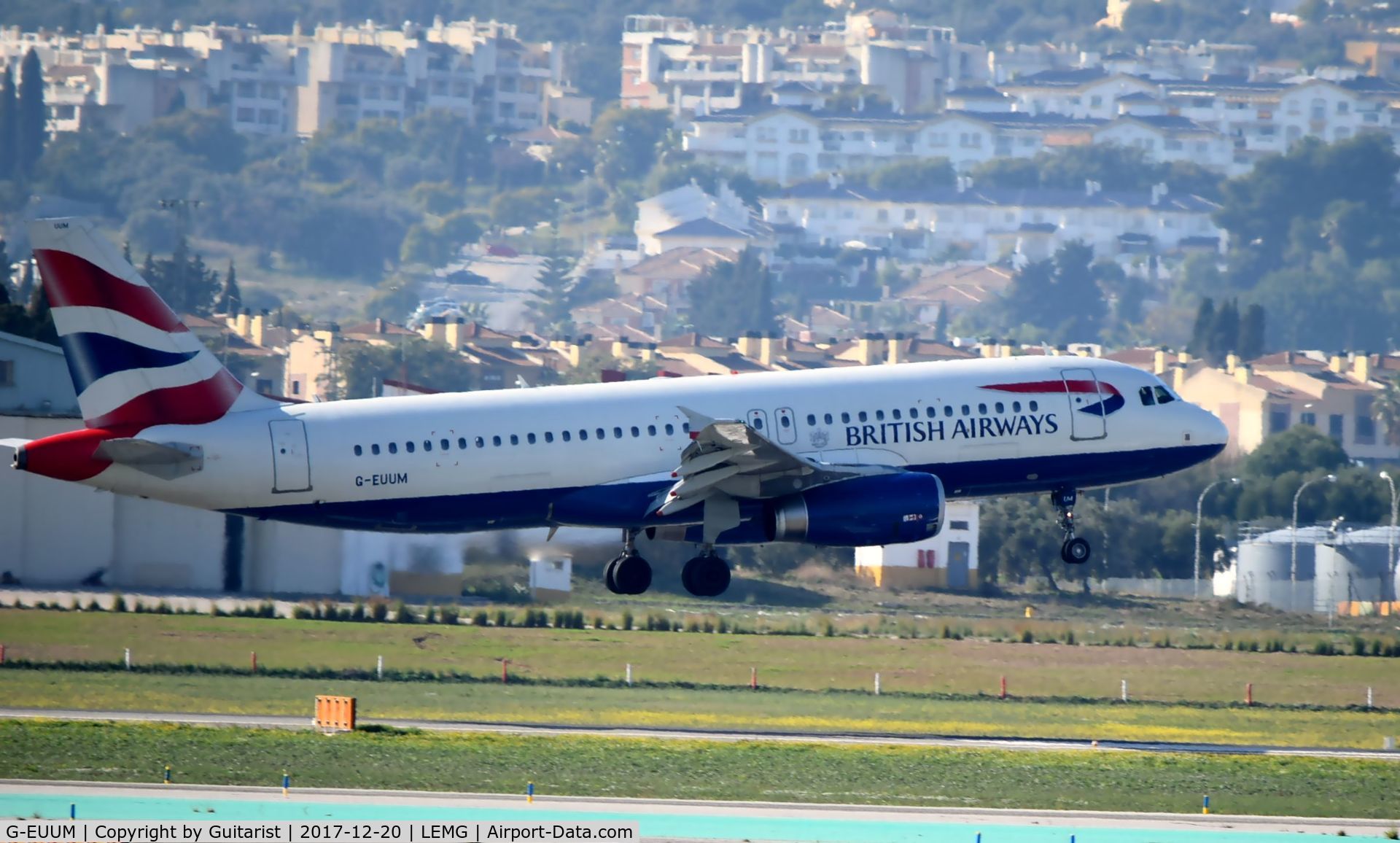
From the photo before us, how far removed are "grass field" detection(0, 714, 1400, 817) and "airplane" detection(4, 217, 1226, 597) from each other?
5112mm

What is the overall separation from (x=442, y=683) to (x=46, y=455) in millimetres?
16135

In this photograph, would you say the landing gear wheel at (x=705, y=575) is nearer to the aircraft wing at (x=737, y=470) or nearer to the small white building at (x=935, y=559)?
the aircraft wing at (x=737, y=470)

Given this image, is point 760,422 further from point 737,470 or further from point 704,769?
point 704,769

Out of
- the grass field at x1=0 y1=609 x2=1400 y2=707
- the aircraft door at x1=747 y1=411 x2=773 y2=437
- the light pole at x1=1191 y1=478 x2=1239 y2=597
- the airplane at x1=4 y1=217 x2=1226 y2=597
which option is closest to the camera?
the airplane at x1=4 y1=217 x2=1226 y2=597

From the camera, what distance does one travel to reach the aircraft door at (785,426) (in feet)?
178

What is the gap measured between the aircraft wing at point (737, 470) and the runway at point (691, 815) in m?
→ 9.27

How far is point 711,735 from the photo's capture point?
184ft

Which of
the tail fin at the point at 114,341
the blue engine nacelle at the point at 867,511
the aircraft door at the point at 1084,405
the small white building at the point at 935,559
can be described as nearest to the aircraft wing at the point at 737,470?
the blue engine nacelle at the point at 867,511

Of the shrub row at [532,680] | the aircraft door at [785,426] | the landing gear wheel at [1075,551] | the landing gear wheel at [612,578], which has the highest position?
the aircraft door at [785,426]

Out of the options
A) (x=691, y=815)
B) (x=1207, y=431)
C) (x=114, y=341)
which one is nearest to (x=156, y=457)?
(x=114, y=341)

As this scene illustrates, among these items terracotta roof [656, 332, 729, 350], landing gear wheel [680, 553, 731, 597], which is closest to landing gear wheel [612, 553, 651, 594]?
landing gear wheel [680, 553, 731, 597]

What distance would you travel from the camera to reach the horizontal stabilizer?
51.1 meters

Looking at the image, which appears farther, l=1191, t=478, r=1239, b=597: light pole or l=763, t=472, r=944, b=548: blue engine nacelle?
l=1191, t=478, r=1239, b=597: light pole

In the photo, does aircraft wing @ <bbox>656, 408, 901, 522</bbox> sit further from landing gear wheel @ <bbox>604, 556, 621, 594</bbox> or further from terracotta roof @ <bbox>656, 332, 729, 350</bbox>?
terracotta roof @ <bbox>656, 332, 729, 350</bbox>
